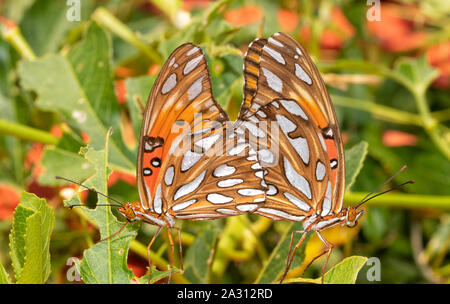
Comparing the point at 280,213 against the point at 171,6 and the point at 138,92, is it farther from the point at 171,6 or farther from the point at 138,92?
the point at 171,6

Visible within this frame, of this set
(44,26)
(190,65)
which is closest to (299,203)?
(190,65)

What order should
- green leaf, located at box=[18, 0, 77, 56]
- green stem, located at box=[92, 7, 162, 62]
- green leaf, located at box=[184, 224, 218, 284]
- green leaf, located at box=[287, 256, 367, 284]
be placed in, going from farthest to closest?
green leaf, located at box=[18, 0, 77, 56]
green stem, located at box=[92, 7, 162, 62]
green leaf, located at box=[184, 224, 218, 284]
green leaf, located at box=[287, 256, 367, 284]

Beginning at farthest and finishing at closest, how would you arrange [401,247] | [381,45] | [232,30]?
1. [381,45]
2. [401,247]
3. [232,30]

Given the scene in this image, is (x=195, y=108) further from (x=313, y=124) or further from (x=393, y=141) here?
(x=393, y=141)

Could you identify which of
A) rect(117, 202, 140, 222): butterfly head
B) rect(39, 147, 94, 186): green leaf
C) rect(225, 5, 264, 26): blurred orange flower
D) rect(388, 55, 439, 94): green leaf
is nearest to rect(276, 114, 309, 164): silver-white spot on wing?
rect(117, 202, 140, 222): butterfly head

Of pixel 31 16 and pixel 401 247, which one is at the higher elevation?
pixel 31 16

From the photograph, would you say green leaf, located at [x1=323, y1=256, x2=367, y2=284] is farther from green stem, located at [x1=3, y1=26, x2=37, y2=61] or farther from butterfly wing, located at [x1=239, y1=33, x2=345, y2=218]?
green stem, located at [x1=3, y1=26, x2=37, y2=61]
